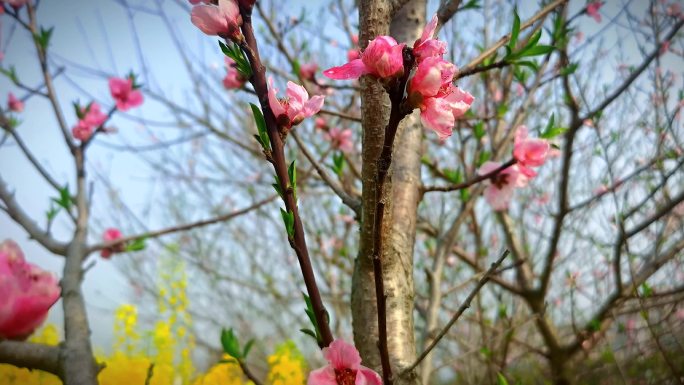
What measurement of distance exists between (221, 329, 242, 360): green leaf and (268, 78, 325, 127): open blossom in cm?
38

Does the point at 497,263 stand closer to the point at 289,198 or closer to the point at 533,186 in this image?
the point at 289,198

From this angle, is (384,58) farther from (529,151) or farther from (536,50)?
(529,151)

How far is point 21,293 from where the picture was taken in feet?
2.01

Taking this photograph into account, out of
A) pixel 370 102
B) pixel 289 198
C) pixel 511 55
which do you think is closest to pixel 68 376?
pixel 289 198

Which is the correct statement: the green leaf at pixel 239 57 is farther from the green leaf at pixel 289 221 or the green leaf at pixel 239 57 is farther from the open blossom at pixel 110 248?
the open blossom at pixel 110 248

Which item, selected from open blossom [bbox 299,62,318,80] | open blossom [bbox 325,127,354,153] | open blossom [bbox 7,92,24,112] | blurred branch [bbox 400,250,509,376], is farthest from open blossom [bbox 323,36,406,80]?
open blossom [bbox 7,92,24,112]

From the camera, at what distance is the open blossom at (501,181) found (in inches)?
50.3

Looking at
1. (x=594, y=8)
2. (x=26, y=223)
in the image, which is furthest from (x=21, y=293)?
(x=594, y=8)

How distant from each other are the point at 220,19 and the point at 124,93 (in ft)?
5.95

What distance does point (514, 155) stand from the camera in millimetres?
1219

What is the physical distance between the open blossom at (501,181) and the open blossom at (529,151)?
0.05 meters

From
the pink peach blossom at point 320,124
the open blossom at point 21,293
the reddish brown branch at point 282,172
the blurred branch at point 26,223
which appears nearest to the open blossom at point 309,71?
the pink peach blossom at point 320,124

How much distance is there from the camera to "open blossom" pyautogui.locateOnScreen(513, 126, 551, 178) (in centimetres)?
118

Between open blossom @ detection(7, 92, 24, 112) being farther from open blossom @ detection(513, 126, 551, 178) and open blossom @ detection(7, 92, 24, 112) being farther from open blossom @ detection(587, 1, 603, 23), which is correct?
open blossom @ detection(587, 1, 603, 23)
